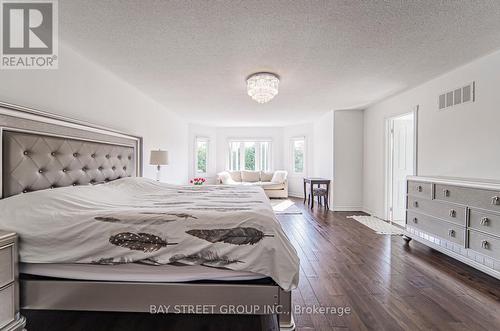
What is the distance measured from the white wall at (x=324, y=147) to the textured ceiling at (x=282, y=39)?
191 cm

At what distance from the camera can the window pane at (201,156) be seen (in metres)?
6.92

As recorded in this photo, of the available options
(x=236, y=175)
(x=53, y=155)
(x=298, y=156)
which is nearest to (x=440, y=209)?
(x=53, y=155)

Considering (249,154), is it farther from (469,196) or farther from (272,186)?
(469,196)

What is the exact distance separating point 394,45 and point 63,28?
2963mm

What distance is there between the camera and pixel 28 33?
1.81m

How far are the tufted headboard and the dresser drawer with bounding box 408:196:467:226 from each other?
12.3 ft

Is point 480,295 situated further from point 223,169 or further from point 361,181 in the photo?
point 223,169

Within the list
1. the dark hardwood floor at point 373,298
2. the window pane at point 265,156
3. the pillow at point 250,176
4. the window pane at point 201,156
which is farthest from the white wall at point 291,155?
the dark hardwood floor at point 373,298

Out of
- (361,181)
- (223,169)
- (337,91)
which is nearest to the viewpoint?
(337,91)

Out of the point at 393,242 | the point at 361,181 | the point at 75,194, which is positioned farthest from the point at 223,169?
the point at 75,194

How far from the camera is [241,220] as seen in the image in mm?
1377

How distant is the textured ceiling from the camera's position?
1646 millimetres

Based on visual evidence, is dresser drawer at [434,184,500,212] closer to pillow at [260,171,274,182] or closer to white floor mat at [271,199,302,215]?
white floor mat at [271,199,302,215]

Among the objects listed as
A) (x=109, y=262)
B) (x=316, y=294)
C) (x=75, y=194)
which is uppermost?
(x=75, y=194)
